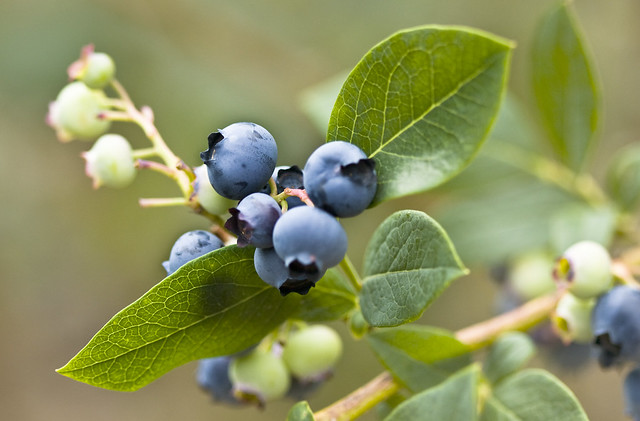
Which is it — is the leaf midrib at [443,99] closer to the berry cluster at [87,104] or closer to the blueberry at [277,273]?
the blueberry at [277,273]

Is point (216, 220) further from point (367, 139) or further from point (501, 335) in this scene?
point (501, 335)

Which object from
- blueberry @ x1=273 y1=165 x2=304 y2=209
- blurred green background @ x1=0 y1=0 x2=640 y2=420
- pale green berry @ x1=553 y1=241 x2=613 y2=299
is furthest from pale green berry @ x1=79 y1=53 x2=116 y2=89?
blurred green background @ x1=0 y1=0 x2=640 y2=420

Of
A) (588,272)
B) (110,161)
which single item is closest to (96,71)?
(110,161)

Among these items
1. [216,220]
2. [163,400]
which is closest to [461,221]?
[216,220]

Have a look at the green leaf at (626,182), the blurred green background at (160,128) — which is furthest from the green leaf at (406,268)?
the blurred green background at (160,128)

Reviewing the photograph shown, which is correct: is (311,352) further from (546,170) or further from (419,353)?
(546,170)
